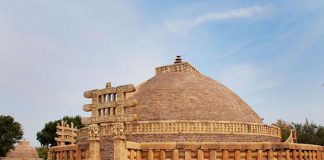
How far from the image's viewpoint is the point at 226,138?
19.0m

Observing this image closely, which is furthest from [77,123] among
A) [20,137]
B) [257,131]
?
[257,131]

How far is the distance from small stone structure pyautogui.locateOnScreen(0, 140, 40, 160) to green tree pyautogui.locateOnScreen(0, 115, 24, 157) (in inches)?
24.9

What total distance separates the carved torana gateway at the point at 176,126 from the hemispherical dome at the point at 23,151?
79.5 feet

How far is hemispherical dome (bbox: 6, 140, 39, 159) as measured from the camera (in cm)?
4347

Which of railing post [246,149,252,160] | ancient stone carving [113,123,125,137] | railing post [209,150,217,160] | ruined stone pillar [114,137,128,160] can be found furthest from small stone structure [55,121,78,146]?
railing post [246,149,252,160]

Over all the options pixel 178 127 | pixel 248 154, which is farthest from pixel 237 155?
pixel 178 127

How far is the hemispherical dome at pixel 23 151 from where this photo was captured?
43469mm

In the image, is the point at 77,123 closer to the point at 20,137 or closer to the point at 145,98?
the point at 20,137

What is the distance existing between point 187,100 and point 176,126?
314cm

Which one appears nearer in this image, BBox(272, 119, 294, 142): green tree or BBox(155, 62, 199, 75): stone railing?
BBox(155, 62, 199, 75): stone railing

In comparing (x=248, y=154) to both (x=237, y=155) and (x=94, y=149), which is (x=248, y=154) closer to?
(x=237, y=155)

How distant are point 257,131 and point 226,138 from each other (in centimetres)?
235

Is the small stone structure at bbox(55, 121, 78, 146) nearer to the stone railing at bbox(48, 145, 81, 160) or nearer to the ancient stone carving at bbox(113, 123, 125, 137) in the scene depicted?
the stone railing at bbox(48, 145, 81, 160)

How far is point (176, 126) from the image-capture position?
61.0ft
